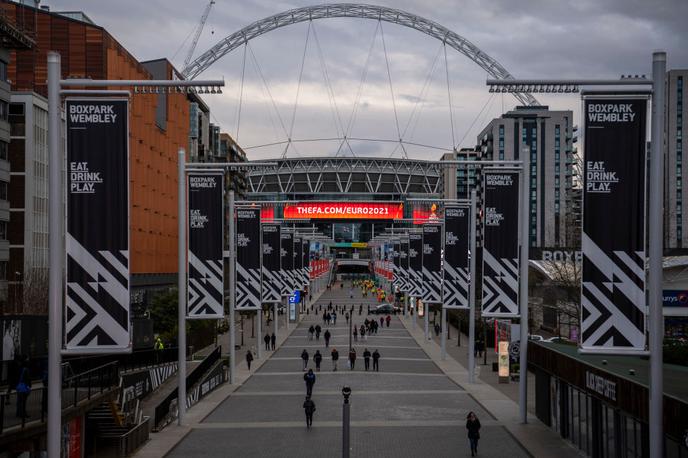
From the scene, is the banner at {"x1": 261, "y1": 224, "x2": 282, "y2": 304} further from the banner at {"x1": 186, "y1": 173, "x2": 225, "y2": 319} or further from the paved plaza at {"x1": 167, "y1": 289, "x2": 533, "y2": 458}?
the banner at {"x1": 186, "y1": 173, "x2": 225, "y2": 319}

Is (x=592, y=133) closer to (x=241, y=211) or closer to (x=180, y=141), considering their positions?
Answer: (x=241, y=211)

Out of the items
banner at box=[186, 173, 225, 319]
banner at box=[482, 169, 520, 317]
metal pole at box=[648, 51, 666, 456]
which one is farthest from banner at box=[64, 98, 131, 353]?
banner at box=[482, 169, 520, 317]

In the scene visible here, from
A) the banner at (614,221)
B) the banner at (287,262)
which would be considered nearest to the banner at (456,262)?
the banner at (287,262)

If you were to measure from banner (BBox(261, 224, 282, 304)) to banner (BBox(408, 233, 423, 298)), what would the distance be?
1102 cm

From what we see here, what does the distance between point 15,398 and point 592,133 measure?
14994 mm

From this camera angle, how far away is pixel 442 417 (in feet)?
111

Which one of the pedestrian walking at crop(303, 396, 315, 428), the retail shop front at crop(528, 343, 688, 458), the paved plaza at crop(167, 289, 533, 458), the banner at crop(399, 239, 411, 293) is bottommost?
the paved plaza at crop(167, 289, 533, 458)

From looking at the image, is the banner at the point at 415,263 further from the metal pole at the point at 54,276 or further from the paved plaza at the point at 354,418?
the metal pole at the point at 54,276

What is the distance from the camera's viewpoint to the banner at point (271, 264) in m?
57.0

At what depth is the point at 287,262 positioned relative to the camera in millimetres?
67062

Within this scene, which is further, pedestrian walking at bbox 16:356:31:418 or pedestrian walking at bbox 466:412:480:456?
pedestrian walking at bbox 466:412:480:456

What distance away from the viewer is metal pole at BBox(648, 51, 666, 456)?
14.6m

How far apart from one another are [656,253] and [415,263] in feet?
165

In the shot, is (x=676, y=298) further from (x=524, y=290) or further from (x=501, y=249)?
(x=524, y=290)
